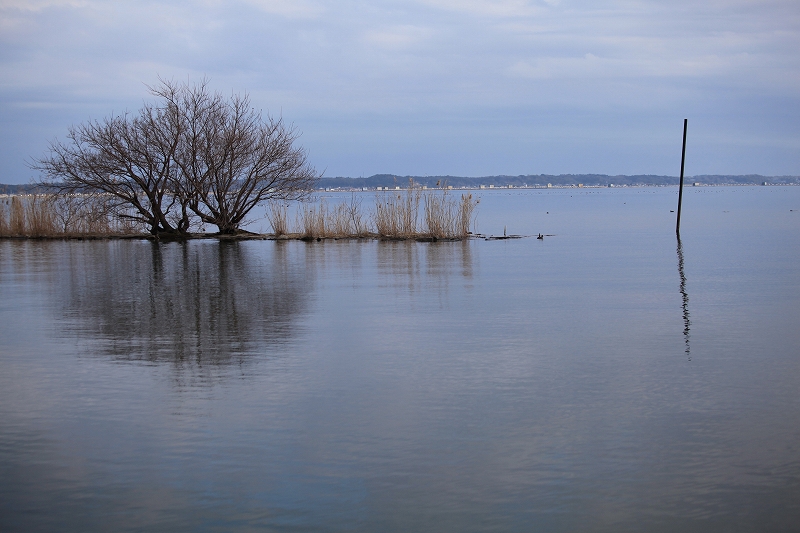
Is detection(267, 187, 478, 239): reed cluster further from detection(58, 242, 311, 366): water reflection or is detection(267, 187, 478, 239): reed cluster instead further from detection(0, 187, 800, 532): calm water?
detection(0, 187, 800, 532): calm water

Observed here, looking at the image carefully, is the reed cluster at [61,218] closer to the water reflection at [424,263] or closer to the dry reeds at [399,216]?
the dry reeds at [399,216]

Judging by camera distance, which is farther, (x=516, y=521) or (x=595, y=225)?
(x=595, y=225)

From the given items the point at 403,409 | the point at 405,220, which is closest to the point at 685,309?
the point at 403,409

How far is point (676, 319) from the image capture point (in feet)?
38.1

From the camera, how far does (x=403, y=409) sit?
7215mm

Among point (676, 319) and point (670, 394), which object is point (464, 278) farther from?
point (670, 394)

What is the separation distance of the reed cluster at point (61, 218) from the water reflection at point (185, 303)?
788 centimetres

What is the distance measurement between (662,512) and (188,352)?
6199 millimetres

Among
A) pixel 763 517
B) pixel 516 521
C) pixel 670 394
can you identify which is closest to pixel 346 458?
pixel 516 521

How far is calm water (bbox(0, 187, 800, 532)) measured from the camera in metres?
5.20

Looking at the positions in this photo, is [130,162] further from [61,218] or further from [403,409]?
[403,409]

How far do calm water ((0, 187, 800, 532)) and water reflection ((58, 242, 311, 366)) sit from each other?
0.08 metres

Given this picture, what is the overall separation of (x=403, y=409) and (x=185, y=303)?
7.58 meters

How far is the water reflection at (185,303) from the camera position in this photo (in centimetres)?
1014
